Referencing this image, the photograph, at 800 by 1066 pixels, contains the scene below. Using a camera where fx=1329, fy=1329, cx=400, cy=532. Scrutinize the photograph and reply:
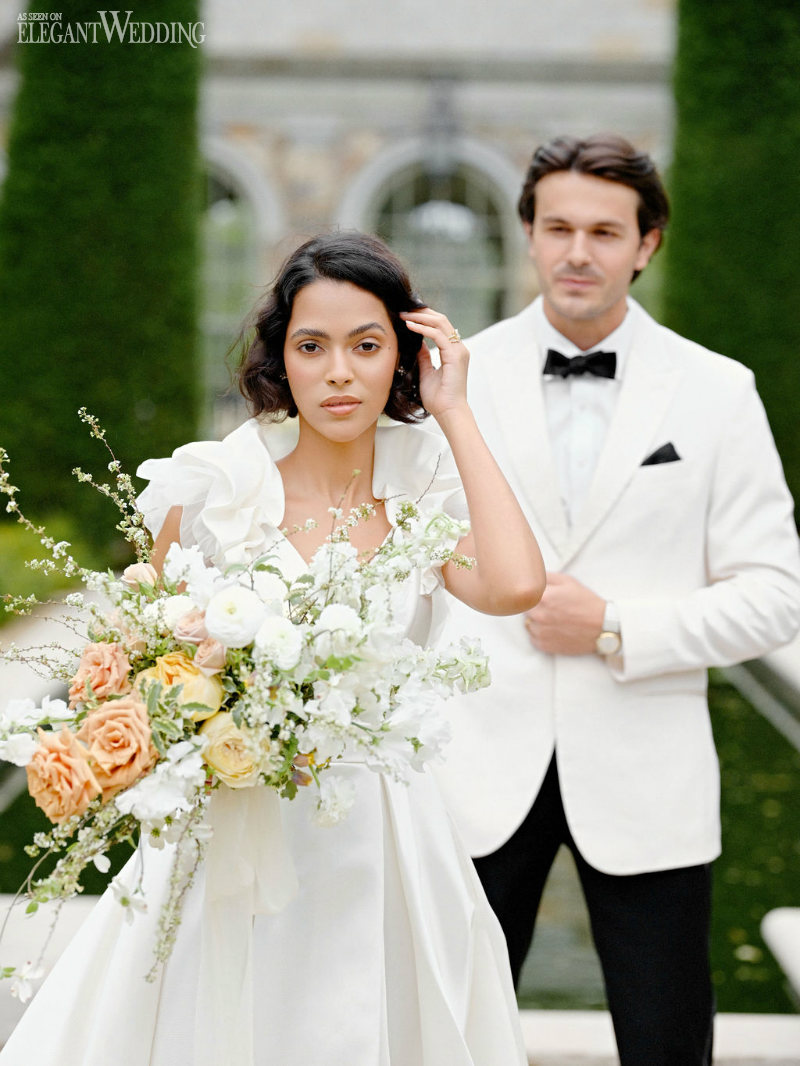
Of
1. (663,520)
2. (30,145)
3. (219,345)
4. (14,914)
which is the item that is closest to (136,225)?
(30,145)

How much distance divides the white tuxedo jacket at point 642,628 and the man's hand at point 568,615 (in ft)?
0.19

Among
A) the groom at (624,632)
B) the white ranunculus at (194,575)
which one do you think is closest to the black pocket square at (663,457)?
the groom at (624,632)

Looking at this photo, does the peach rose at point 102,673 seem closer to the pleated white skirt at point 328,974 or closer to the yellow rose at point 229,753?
the yellow rose at point 229,753

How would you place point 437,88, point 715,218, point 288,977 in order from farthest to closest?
point 437,88
point 715,218
point 288,977

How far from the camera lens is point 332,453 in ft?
8.13

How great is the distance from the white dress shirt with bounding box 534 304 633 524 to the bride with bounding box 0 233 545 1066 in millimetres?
500

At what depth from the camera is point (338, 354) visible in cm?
228

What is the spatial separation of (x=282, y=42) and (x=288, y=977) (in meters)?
14.1

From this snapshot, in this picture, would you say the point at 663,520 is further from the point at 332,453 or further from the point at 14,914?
the point at 14,914

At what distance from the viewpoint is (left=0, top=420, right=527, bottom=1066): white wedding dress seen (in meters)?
2.09

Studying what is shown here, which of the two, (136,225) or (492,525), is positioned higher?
(136,225)

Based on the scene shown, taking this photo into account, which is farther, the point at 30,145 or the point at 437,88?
the point at 437,88

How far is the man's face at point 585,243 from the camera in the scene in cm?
279

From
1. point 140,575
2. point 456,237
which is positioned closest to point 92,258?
point 456,237
